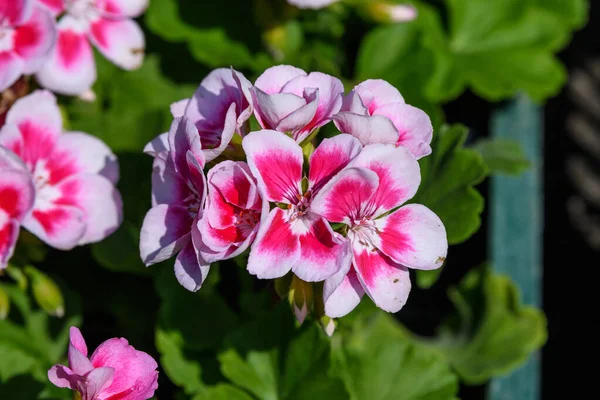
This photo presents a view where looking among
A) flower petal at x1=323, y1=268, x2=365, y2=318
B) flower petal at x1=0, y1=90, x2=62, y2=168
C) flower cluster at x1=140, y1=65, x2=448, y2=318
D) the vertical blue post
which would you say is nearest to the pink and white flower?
flower cluster at x1=140, y1=65, x2=448, y2=318

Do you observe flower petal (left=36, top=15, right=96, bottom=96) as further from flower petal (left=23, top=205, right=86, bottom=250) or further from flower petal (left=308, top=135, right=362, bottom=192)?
flower petal (left=308, top=135, right=362, bottom=192)

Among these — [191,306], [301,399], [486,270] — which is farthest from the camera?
[486,270]

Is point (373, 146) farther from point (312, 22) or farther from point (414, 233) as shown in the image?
point (312, 22)

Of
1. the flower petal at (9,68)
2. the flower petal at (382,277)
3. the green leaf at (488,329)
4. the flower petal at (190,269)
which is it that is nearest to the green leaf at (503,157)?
the green leaf at (488,329)

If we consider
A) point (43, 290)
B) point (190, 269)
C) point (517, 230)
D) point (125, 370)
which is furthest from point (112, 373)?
point (517, 230)

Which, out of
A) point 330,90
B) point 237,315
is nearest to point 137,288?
point 237,315
